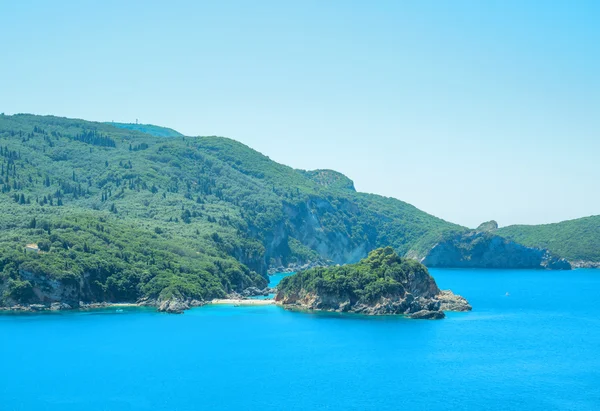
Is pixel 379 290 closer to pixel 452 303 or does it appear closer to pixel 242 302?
pixel 452 303

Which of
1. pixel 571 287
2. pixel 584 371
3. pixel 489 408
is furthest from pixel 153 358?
pixel 571 287

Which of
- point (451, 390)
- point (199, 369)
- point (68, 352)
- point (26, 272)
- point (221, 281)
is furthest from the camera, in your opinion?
point (221, 281)

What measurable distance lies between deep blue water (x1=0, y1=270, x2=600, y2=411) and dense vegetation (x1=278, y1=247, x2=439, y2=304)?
205 inches

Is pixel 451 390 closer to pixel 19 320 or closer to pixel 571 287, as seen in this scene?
pixel 19 320

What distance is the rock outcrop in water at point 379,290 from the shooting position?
11675cm

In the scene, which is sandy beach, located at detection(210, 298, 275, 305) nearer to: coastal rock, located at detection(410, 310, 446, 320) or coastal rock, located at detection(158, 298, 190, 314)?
coastal rock, located at detection(158, 298, 190, 314)

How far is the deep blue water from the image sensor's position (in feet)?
234

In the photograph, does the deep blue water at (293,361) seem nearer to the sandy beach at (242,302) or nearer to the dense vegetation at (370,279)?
the dense vegetation at (370,279)

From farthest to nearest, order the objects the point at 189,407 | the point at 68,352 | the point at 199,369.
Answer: the point at 68,352
the point at 199,369
the point at 189,407

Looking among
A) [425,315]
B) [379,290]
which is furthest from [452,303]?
[379,290]

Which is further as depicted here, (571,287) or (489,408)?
(571,287)

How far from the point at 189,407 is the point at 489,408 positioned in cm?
2484

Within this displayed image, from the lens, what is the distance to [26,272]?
12038 centimetres

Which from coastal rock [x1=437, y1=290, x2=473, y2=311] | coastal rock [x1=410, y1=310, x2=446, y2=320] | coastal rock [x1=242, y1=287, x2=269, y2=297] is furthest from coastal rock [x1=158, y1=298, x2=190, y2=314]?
coastal rock [x1=437, y1=290, x2=473, y2=311]
